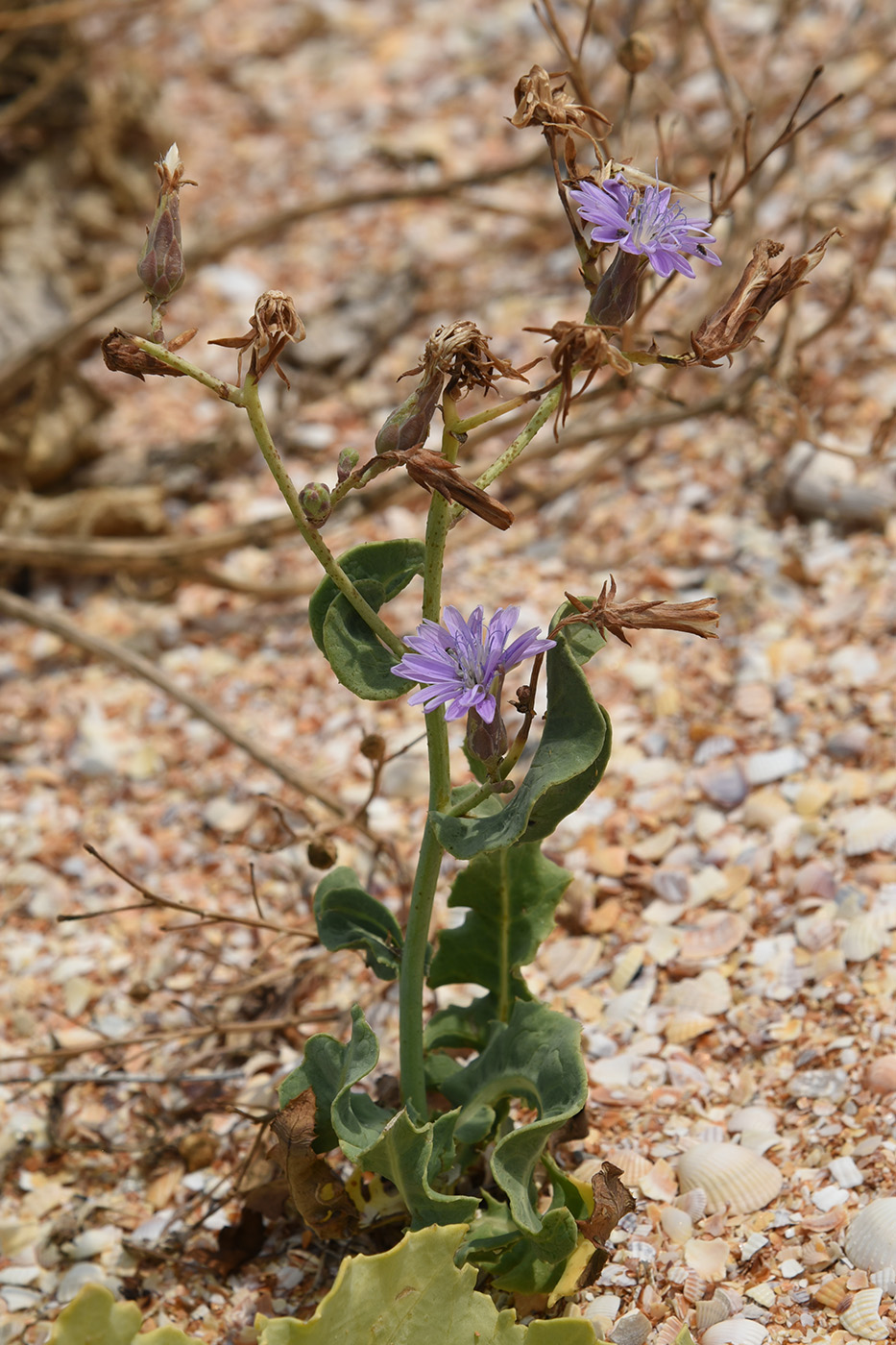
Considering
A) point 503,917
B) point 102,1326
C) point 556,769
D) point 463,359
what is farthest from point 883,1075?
point 463,359

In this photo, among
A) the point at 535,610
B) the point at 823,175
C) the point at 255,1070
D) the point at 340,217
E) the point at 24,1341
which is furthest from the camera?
the point at 340,217

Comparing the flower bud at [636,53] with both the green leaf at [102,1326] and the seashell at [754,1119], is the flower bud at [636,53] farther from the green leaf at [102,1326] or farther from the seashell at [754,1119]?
the green leaf at [102,1326]

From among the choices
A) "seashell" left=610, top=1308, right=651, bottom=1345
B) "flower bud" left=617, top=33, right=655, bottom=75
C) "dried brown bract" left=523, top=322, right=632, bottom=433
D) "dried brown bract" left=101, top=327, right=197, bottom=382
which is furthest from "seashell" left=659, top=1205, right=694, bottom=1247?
"flower bud" left=617, top=33, right=655, bottom=75

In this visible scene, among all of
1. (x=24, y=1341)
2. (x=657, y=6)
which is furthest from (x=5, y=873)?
(x=657, y=6)

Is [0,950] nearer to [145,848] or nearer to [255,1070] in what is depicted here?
[145,848]

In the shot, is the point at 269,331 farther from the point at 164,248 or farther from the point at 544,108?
the point at 544,108

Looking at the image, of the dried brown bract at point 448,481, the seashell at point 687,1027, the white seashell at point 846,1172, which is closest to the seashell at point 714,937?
the seashell at point 687,1027
